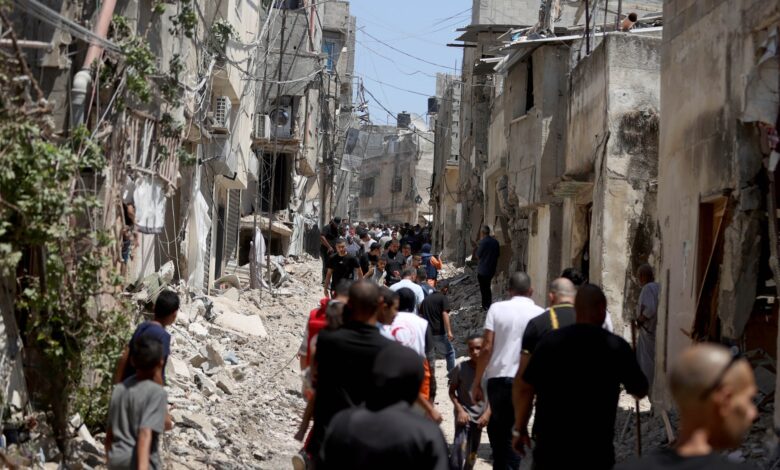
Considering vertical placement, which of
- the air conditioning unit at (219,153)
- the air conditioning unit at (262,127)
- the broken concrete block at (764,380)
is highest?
the air conditioning unit at (262,127)

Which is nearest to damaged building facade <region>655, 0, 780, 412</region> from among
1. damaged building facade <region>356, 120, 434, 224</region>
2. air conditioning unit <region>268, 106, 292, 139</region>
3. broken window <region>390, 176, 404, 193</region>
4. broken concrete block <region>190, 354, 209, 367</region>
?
broken concrete block <region>190, 354, 209, 367</region>

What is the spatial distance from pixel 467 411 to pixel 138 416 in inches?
140

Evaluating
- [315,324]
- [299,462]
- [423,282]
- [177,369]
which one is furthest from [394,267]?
[299,462]

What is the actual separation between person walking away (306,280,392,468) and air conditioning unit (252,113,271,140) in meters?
22.9

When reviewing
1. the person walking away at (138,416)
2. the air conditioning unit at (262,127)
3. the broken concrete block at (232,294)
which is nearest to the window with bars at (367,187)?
the air conditioning unit at (262,127)

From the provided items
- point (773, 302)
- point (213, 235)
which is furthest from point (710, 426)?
point (213, 235)

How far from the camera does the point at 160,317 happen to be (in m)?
7.76

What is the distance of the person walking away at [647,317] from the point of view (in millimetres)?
13016

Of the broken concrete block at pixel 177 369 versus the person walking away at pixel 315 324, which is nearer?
the person walking away at pixel 315 324

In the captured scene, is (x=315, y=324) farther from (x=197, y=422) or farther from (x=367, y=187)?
(x=367, y=187)

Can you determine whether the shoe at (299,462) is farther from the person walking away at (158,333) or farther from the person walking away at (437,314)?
the person walking away at (437,314)

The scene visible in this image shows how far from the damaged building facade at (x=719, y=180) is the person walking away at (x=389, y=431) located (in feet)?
17.2

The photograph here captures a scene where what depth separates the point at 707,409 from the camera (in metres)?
3.18

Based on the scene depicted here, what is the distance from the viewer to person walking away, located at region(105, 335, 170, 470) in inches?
250
